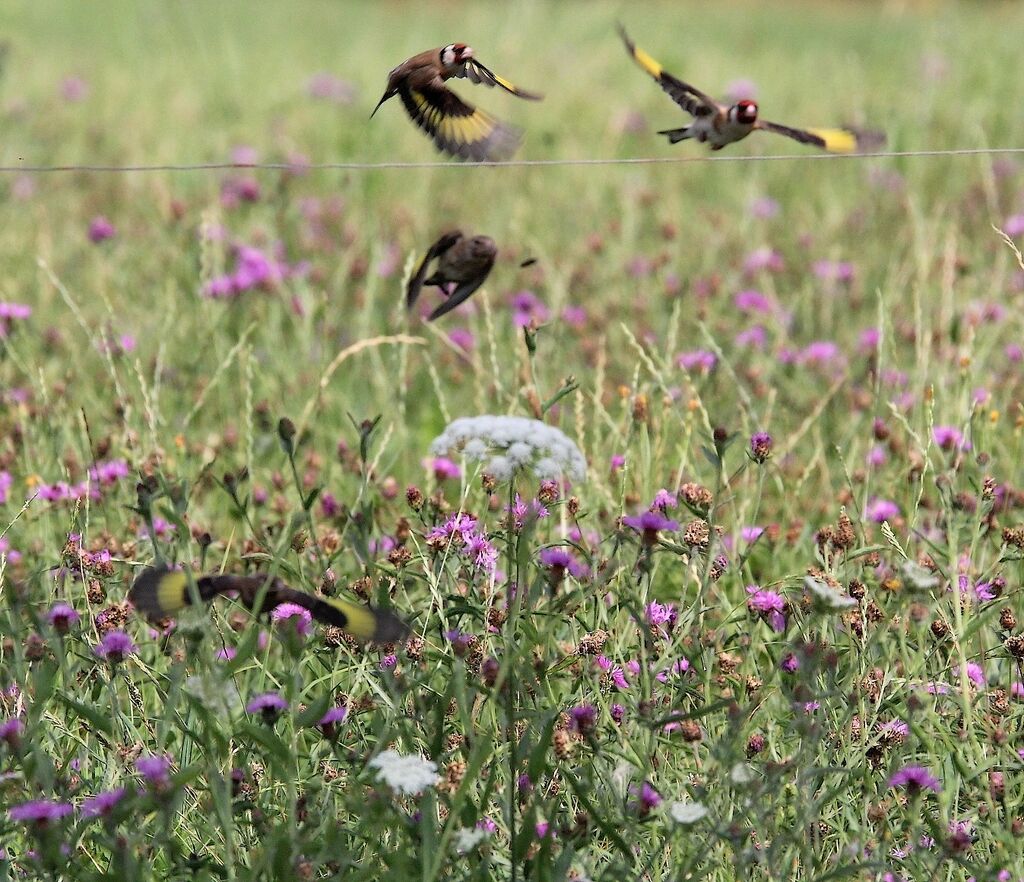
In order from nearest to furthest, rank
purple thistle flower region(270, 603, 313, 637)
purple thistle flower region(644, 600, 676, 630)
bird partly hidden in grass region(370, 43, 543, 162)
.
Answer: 1. purple thistle flower region(270, 603, 313, 637)
2. purple thistle flower region(644, 600, 676, 630)
3. bird partly hidden in grass region(370, 43, 543, 162)

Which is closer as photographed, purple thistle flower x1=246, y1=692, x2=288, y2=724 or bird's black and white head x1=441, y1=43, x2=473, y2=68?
purple thistle flower x1=246, y1=692, x2=288, y2=724

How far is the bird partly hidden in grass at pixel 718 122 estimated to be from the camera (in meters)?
1.65

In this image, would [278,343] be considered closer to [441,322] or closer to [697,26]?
[441,322]

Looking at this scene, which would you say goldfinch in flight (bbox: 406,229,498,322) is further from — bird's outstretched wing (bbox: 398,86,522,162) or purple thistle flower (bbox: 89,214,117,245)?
purple thistle flower (bbox: 89,214,117,245)

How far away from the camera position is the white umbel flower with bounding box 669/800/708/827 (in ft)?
3.96

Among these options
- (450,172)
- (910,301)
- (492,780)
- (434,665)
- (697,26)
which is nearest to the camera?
(492,780)

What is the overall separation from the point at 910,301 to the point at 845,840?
2.16m

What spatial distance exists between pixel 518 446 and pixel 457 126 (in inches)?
26.0

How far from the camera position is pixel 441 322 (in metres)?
3.42

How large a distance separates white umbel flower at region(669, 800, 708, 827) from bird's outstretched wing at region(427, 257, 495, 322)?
0.77m

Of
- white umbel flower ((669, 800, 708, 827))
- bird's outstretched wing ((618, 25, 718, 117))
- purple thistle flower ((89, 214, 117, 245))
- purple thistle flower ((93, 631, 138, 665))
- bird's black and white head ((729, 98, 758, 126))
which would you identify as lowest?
white umbel flower ((669, 800, 708, 827))

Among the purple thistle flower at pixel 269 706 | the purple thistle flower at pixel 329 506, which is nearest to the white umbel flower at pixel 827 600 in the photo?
the purple thistle flower at pixel 269 706

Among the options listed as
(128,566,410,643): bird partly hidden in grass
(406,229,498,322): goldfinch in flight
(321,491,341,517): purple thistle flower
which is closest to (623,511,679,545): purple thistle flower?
(128,566,410,643): bird partly hidden in grass

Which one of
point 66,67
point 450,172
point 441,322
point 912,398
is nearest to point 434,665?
point 912,398
